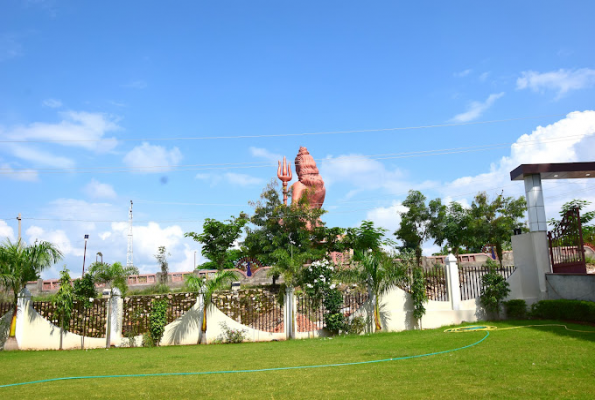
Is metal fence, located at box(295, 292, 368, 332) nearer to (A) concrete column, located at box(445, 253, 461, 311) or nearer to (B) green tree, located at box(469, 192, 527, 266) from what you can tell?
(A) concrete column, located at box(445, 253, 461, 311)

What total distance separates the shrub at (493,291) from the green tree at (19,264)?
14161mm

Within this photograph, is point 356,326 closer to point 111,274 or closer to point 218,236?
point 111,274

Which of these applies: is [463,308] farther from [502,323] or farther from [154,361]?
[154,361]

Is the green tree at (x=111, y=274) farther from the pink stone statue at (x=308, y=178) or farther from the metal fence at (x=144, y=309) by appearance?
the pink stone statue at (x=308, y=178)

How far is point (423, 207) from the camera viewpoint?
3103 centimetres

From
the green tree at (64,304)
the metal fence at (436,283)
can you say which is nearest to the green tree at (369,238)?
the metal fence at (436,283)

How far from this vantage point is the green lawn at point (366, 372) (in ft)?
19.3

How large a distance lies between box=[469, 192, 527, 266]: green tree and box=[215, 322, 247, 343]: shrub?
17.9 m

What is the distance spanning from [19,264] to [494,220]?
2393 centimetres

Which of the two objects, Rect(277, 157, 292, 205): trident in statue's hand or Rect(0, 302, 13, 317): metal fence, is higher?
Rect(277, 157, 292, 205): trident in statue's hand

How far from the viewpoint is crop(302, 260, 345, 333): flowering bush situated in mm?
14469

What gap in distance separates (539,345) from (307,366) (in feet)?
14.5

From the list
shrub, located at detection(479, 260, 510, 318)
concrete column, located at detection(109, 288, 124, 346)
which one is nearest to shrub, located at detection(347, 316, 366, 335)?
shrub, located at detection(479, 260, 510, 318)

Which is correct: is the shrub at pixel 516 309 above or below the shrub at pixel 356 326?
above
